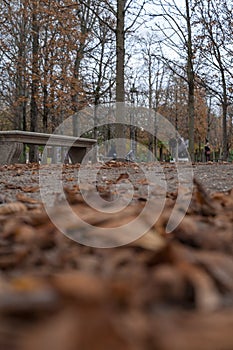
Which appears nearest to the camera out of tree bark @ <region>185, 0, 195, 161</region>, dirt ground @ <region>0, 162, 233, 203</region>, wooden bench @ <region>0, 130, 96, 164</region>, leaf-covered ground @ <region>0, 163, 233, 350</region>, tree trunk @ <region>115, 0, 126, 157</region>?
leaf-covered ground @ <region>0, 163, 233, 350</region>

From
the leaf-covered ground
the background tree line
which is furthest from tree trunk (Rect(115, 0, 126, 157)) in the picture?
the leaf-covered ground

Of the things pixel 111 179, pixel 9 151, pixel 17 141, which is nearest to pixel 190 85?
pixel 17 141

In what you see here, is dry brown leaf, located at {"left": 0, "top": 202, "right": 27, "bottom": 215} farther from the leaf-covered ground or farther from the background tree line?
the background tree line

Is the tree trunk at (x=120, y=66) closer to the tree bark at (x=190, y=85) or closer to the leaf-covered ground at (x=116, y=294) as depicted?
the tree bark at (x=190, y=85)

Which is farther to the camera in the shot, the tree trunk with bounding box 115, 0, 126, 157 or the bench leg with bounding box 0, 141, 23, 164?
the tree trunk with bounding box 115, 0, 126, 157

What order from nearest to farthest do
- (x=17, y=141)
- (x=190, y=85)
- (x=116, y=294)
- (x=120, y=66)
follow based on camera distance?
(x=116, y=294) < (x=17, y=141) < (x=120, y=66) < (x=190, y=85)

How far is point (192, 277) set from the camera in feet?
2.29

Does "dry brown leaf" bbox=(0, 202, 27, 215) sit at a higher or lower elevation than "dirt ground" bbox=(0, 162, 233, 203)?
lower

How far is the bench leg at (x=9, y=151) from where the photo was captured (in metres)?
8.70

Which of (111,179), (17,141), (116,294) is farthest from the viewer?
(17,141)

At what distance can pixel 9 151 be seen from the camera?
28.6ft

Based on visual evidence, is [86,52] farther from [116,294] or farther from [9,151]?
[116,294]

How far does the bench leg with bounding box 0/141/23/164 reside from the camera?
8695mm

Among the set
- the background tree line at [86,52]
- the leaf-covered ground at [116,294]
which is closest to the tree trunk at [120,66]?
the background tree line at [86,52]
